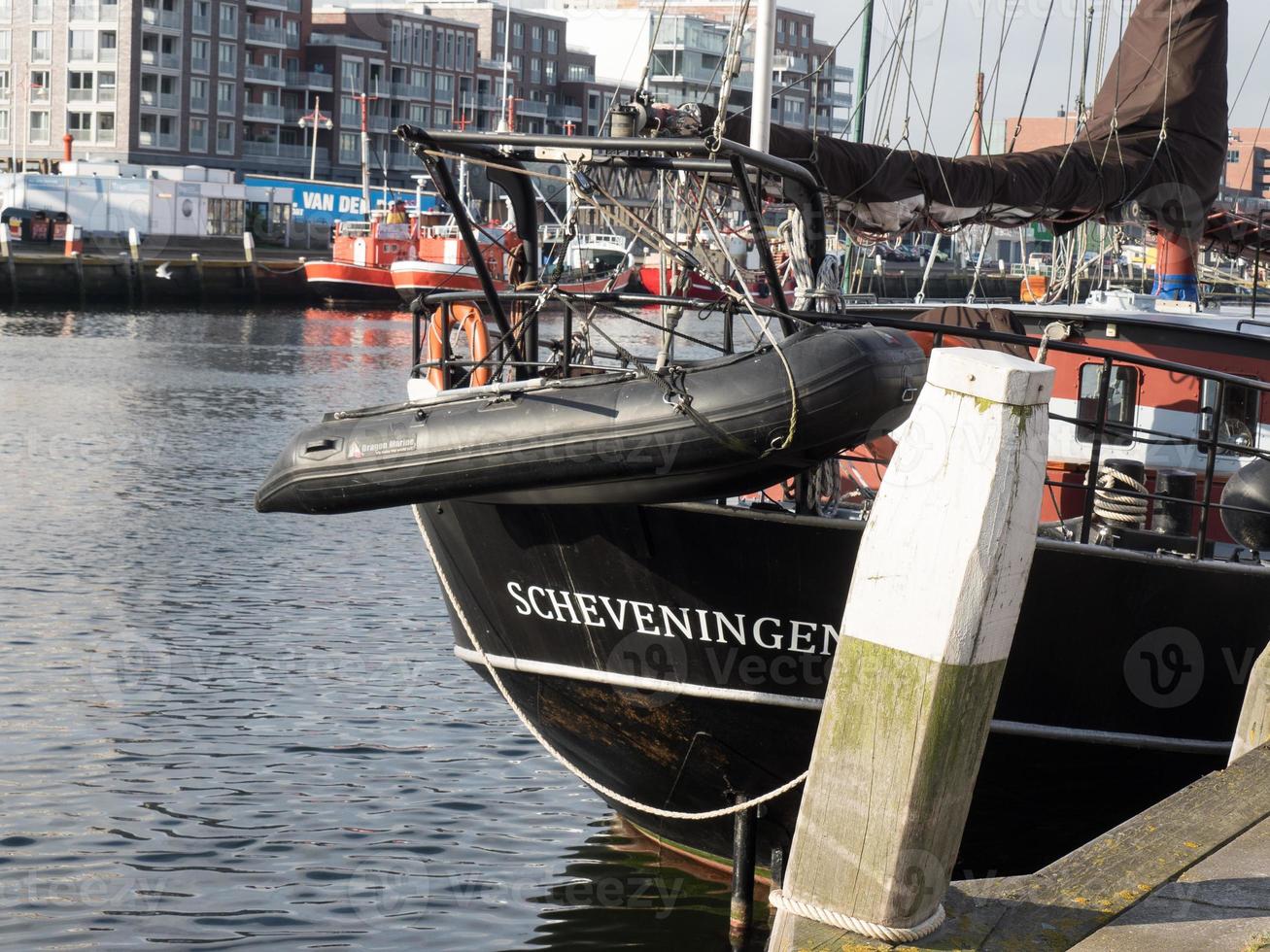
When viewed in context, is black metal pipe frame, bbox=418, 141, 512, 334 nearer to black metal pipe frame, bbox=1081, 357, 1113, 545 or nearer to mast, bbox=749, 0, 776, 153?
mast, bbox=749, 0, 776, 153

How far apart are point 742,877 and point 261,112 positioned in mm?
92804

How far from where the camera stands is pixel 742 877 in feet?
25.5

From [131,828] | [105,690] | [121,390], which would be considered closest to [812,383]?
[131,828]

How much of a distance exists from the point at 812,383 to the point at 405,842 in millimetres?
4522

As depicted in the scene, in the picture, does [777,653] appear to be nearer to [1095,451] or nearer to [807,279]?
[1095,451]

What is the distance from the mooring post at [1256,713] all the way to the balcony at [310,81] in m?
95.7

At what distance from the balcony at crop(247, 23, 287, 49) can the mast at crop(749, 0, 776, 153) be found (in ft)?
299

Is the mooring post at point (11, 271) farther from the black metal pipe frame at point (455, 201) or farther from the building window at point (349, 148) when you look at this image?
the black metal pipe frame at point (455, 201)

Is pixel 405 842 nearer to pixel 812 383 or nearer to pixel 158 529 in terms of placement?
pixel 812 383

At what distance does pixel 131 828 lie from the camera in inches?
357

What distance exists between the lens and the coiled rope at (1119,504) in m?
7.86

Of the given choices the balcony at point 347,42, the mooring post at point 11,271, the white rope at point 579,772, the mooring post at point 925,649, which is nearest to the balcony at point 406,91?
the balcony at point 347,42

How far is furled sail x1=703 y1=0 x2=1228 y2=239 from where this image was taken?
9664mm

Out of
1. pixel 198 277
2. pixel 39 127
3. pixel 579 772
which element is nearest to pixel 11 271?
pixel 198 277
